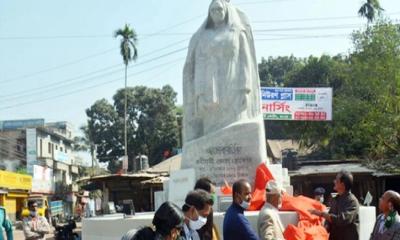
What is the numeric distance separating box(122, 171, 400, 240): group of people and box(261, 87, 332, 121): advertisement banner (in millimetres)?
21042

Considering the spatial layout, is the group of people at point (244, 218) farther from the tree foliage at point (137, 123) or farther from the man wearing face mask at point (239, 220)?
the tree foliage at point (137, 123)

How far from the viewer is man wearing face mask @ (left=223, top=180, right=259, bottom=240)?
174 inches

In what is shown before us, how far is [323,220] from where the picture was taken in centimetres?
634

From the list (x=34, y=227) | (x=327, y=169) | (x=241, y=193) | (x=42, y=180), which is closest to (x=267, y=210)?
(x=241, y=193)

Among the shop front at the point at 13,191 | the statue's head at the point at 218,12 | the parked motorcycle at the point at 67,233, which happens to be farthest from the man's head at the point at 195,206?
the shop front at the point at 13,191

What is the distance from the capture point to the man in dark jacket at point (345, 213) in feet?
18.6

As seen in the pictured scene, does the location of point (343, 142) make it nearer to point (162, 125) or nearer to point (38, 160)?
point (162, 125)

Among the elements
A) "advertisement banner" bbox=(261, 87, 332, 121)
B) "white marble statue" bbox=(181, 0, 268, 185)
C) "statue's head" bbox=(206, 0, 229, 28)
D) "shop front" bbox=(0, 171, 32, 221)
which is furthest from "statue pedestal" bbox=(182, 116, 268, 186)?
"shop front" bbox=(0, 171, 32, 221)

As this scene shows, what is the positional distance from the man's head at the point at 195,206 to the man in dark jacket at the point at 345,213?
2083 mm

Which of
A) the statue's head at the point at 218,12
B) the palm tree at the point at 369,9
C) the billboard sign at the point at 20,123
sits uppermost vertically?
the palm tree at the point at 369,9

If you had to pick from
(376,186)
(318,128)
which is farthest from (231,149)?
(318,128)

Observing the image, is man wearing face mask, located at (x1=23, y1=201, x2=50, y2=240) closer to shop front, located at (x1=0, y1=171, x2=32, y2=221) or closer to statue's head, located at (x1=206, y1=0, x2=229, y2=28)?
statue's head, located at (x1=206, y1=0, x2=229, y2=28)

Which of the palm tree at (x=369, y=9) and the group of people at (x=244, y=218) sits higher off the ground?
the palm tree at (x=369, y=9)

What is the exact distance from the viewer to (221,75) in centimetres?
991
